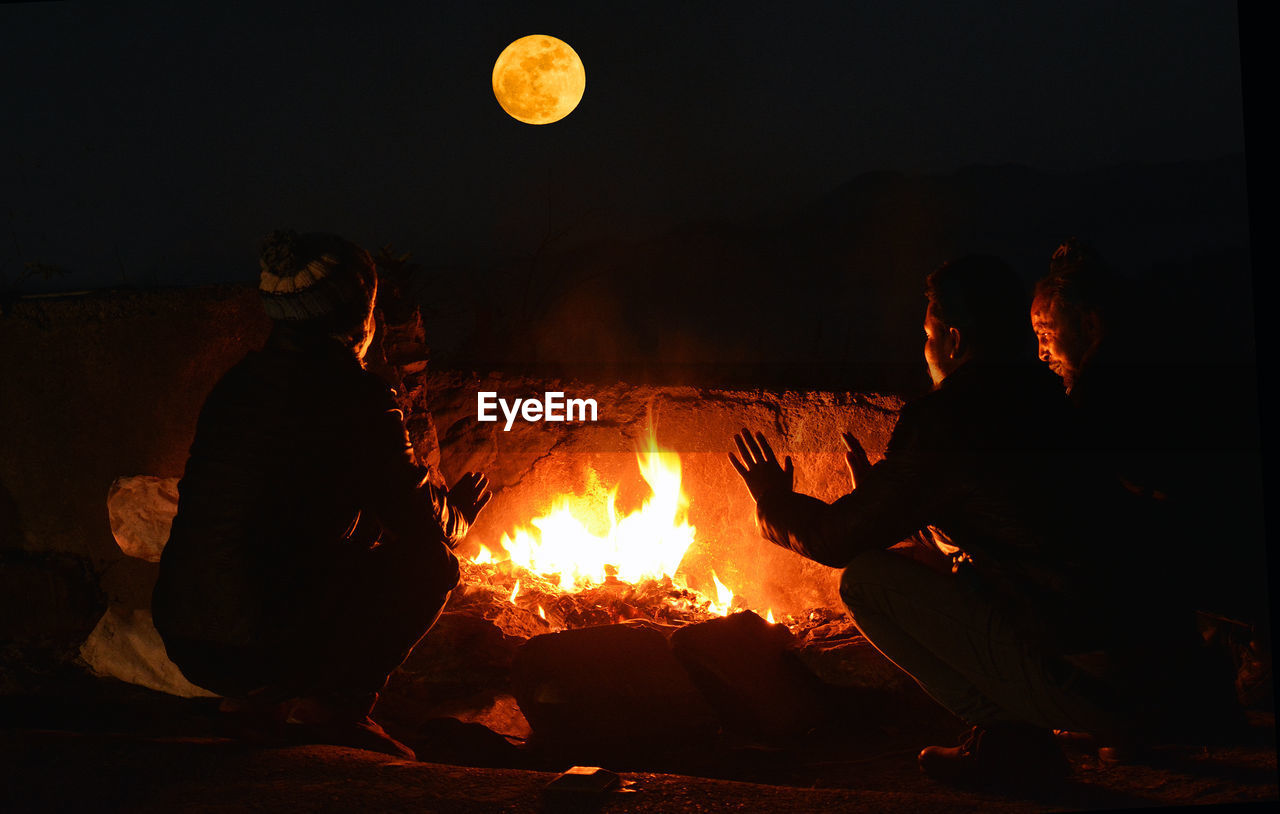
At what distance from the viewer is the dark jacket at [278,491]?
9.80 feet

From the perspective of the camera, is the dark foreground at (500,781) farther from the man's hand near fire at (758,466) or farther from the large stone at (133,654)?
the man's hand near fire at (758,466)

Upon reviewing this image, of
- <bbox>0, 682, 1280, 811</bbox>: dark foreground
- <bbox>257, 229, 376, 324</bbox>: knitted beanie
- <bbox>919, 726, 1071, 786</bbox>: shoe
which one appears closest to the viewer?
<bbox>0, 682, 1280, 811</bbox>: dark foreground

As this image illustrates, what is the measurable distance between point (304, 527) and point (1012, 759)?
247 centimetres

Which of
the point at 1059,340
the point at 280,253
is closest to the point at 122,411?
the point at 280,253

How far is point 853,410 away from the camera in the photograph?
4.89 m

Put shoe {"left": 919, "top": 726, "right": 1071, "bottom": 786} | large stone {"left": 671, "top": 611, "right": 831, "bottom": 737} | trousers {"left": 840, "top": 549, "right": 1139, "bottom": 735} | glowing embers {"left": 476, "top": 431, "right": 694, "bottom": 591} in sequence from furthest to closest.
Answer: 1. glowing embers {"left": 476, "top": 431, "right": 694, "bottom": 591}
2. large stone {"left": 671, "top": 611, "right": 831, "bottom": 737}
3. shoe {"left": 919, "top": 726, "right": 1071, "bottom": 786}
4. trousers {"left": 840, "top": 549, "right": 1139, "bottom": 735}

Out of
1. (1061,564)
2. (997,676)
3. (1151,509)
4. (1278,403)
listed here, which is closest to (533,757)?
(997,676)

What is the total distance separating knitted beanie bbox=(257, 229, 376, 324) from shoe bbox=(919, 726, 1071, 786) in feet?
8.63

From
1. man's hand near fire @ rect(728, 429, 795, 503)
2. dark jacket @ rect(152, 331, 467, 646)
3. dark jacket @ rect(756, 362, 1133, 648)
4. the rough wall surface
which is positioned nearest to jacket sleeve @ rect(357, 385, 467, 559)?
dark jacket @ rect(152, 331, 467, 646)

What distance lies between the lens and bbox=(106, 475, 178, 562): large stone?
14.4 ft

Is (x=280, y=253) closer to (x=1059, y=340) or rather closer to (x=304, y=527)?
(x=304, y=527)

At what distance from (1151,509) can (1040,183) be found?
42.7 ft

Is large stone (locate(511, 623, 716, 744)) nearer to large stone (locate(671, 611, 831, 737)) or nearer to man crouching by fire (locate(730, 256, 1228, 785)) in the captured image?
large stone (locate(671, 611, 831, 737))

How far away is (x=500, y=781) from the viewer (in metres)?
2.88
